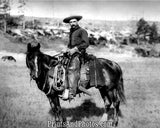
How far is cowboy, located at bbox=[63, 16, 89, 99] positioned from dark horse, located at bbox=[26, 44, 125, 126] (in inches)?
21.3

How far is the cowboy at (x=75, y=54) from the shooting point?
8.89 meters

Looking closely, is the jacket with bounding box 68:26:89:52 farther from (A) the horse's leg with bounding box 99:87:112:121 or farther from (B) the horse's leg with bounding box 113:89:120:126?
(B) the horse's leg with bounding box 113:89:120:126

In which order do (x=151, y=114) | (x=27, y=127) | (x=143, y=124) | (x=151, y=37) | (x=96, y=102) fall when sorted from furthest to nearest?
(x=151, y=37) < (x=96, y=102) < (x=151, y=114) < (x=143, y=124) < (x=27, y=127)

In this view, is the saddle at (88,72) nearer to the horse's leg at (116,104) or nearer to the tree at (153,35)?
the horse's leg at (116,104)

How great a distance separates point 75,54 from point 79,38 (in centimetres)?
60

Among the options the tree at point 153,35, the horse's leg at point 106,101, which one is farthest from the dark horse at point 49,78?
the tree at point 153,35

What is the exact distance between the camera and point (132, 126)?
30.2 ft

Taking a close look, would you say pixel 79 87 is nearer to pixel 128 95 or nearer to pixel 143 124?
pixel 143 124

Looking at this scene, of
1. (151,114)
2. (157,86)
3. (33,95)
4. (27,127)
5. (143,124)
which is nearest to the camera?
(27,127)

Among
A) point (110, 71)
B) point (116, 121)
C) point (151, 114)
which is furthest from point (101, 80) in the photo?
point (151, 114)

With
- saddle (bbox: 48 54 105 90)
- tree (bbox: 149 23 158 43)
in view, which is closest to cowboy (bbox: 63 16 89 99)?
saddle (bbox: 48 54 105 90)

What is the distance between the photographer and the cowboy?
29.2ft

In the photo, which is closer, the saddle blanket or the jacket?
the jacket

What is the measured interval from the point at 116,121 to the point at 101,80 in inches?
62.3
